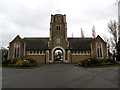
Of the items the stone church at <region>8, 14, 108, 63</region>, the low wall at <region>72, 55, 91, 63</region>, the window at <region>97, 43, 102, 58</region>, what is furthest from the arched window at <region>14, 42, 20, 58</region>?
the window at <region>97, 43, 102, 58</region>

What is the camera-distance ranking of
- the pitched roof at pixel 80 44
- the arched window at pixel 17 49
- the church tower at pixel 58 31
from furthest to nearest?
the pitched roof at pixel 80 44
the church tower at pixel 58 31
the arched window at pixel 17 49

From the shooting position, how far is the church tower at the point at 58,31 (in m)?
33.2

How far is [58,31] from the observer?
1401 inches

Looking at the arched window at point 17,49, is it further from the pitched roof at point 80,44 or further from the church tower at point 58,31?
the pitched roof at point 80,44

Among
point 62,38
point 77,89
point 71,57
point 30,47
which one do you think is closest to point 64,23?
point 62,38

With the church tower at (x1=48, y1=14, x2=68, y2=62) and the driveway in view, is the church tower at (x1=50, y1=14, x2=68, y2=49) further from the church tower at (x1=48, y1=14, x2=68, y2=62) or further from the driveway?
the driveway

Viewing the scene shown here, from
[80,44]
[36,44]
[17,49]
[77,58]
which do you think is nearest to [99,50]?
[80,44]

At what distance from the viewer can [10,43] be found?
105ft

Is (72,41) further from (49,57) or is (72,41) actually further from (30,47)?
(30,47)

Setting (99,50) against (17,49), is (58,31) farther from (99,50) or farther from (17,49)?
(99,50)

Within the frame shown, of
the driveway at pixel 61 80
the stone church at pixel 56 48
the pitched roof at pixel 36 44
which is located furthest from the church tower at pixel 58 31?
the driveway at pixel 61 80

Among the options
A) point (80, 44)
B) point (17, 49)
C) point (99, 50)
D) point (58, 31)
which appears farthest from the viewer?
point (58, 31)

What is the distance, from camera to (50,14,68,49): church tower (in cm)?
3319

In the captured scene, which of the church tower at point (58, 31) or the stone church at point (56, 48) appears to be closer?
the stone church at point (56, 48)
